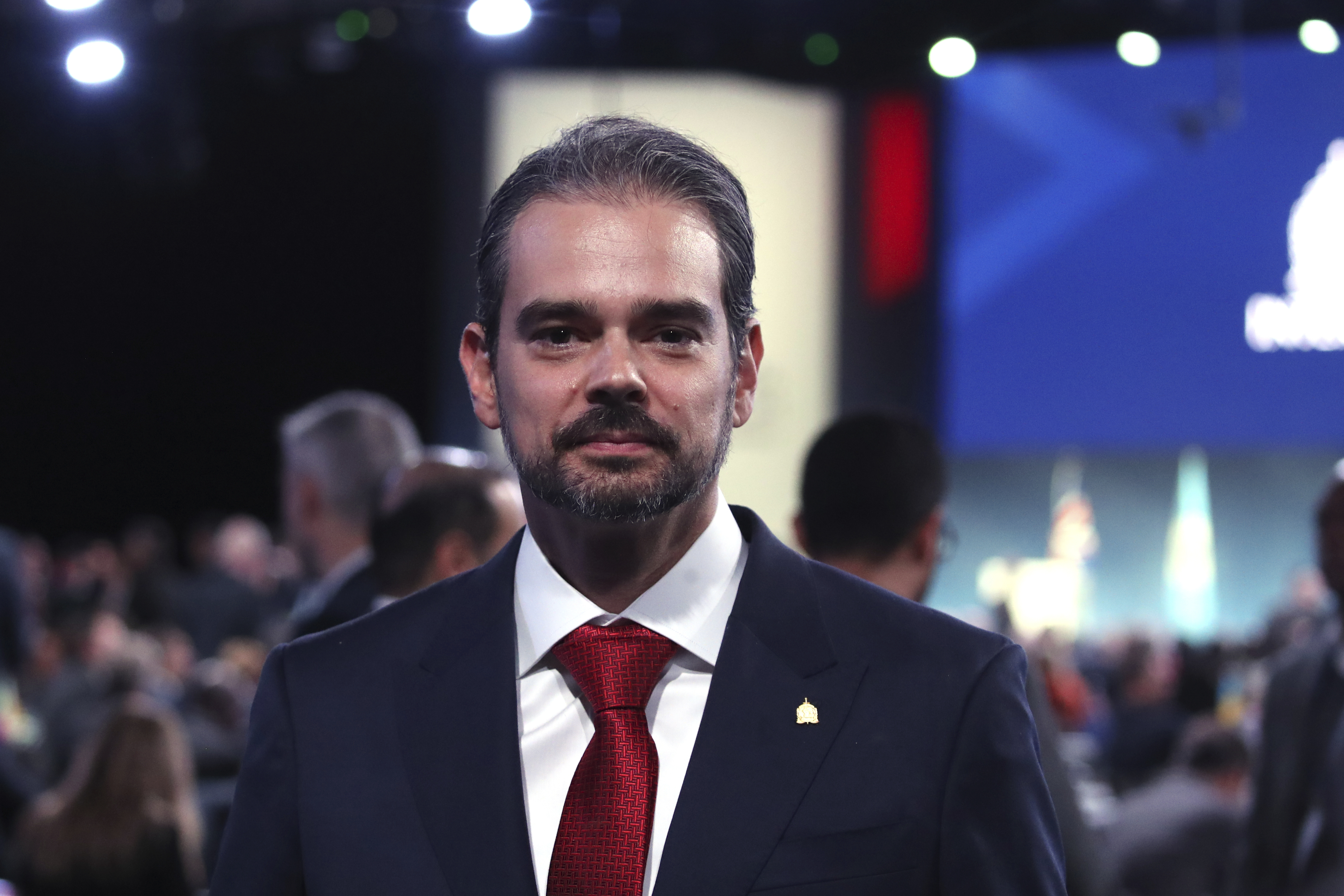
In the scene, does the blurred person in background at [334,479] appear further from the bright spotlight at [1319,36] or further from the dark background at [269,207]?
the bright spotlight at [1319,36]

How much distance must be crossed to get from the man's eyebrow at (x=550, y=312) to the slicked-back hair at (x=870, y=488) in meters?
1.08

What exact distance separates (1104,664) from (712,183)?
999cm

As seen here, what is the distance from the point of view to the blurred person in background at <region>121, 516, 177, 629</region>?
7.93 metres

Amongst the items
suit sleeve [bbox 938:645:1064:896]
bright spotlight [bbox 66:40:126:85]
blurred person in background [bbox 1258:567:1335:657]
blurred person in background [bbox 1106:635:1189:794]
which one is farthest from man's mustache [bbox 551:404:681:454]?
blurred person in background [bbox 1106:635:1189:794]

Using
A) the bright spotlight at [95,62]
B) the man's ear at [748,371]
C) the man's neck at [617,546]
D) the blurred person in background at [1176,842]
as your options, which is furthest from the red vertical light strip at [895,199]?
the man's neck at [617,546]

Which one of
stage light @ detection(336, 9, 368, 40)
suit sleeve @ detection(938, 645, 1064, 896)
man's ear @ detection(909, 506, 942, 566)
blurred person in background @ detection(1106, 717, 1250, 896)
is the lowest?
blurred person in background @ detection(1106, 717, 1250, 896)

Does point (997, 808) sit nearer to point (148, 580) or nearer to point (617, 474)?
point (617, 474)

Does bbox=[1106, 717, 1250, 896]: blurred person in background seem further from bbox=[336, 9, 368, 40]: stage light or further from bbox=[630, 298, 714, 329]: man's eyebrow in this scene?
bbox=[336, 9, 368, 40]: stage light

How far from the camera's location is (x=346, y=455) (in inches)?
119

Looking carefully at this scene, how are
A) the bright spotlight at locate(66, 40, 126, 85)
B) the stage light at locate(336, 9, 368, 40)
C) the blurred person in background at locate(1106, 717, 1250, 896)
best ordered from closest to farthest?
the blurred person in background at locate(1106, 717, 1250, 896)
the bright spotlight at locate(66, 40, 126, 85)
the stage light at locate(336, 9, 368, 40)

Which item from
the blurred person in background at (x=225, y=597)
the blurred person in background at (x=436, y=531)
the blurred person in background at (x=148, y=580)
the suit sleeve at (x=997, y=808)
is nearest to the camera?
the suit sleeve at (x=997, y=808)

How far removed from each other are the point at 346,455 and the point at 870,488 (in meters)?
1.23

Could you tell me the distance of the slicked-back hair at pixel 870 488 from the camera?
2197 mm

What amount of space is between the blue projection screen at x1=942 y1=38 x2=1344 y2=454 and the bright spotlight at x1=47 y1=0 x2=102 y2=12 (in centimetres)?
295
